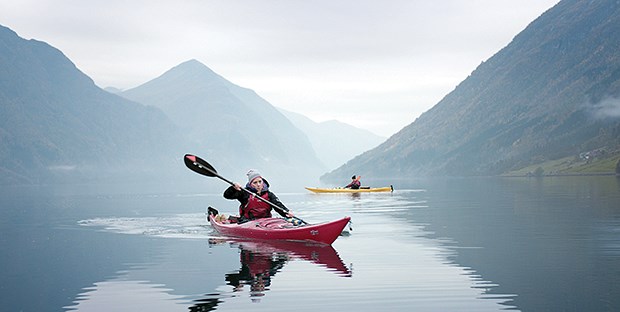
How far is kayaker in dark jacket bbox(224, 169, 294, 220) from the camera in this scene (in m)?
32.2

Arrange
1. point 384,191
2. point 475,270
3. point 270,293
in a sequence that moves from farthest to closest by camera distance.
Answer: point 384,191 → point 475,270 → point 270,293

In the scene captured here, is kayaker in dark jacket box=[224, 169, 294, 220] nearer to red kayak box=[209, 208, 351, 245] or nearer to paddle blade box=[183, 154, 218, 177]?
red kayak box=[209, 208, 351, 245]

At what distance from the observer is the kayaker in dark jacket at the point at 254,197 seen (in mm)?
32250

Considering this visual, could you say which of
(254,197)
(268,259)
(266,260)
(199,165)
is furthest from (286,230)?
(199,165)

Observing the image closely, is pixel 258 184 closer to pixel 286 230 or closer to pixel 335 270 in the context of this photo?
A: pixel 286 230

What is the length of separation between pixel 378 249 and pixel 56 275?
12.7 m

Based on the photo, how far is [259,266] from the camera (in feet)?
78.4

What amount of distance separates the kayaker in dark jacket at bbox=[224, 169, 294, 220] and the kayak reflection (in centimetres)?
162

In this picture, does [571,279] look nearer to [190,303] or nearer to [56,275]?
[190,303]

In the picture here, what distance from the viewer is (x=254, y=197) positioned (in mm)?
32469

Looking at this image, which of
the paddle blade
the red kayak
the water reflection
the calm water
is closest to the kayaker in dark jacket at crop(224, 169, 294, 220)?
the red kayak

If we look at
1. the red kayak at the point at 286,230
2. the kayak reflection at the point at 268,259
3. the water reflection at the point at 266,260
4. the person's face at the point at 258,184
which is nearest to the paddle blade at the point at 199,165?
the red kayak at the point at 286,230

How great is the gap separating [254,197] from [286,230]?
126 inches

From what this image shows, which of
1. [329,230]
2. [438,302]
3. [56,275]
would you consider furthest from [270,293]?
[329,230]
